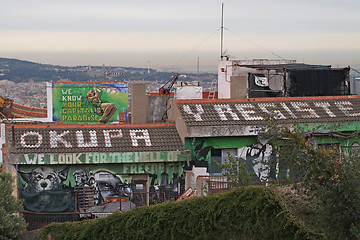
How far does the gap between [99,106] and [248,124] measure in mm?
28420

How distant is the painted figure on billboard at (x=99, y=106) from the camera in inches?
2128

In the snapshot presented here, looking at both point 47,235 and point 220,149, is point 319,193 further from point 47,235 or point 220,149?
point 220,149

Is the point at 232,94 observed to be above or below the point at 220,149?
above

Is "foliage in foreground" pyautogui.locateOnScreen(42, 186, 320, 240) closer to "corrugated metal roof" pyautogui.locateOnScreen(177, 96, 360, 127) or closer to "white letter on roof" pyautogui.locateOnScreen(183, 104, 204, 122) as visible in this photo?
"corrugated metal roof" pyautogui.locateOnScreen(177, 96, 360, 127)

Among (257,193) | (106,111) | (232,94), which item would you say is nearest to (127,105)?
(106,111)

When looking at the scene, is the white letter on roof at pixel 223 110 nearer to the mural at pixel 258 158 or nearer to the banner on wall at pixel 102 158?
the mural at pixel 258 158

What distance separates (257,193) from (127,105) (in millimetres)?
38997

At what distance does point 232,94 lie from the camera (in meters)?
34.2

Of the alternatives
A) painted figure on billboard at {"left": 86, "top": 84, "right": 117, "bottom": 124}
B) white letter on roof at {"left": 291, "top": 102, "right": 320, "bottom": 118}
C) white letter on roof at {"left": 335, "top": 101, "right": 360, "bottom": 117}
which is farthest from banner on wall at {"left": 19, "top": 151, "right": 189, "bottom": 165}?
painted figure on billboard at {"left": 86, "top": 84, "right": 117, "bottom": 124}

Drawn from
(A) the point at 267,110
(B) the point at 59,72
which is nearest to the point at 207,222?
(A) the point at 267,110

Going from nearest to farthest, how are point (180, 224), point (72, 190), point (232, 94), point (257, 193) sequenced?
1. point (257, 193)
2. point (180, 224)
3. point (72, 190)
4. point (232, 94)

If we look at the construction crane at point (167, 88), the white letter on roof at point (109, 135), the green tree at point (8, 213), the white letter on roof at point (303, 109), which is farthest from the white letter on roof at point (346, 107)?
the green tree at point (8, 213)

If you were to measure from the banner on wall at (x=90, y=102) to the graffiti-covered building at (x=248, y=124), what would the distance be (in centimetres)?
2431

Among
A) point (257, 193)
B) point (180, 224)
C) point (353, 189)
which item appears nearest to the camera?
point (353, 189)
